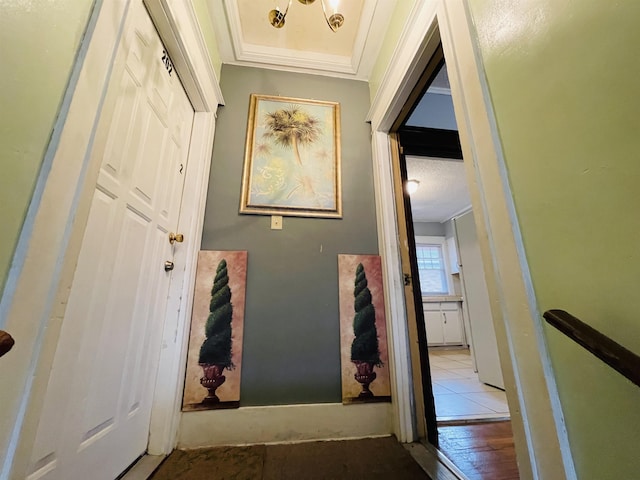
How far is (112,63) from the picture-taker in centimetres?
76

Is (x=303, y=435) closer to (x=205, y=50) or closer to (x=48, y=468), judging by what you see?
(x=48, y=468)

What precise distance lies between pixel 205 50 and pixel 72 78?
116 centimetres

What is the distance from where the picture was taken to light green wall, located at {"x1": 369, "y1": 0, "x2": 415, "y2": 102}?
1489 mm

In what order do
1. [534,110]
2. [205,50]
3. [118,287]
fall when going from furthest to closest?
[205,50], [118,287], [534,110]

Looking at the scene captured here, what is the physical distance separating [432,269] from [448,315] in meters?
1.15

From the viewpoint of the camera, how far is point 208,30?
5.41 feet

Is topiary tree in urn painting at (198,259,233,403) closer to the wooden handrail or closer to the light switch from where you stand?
the light switch

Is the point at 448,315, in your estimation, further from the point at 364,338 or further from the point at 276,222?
the point at 276,222

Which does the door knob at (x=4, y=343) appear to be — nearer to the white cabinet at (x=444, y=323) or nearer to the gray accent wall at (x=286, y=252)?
the gray accent wall at (x=286, y=252)

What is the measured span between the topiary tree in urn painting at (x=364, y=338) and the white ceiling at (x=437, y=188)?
1863 mm

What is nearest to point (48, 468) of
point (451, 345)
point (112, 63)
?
point (112, 63)

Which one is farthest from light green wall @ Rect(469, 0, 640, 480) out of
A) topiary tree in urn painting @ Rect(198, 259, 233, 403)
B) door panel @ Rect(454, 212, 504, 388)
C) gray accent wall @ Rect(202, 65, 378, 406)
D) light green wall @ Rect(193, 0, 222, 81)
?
door panel @ Rect(454, 212, 504, 388)

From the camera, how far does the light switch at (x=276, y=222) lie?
5.57 feet

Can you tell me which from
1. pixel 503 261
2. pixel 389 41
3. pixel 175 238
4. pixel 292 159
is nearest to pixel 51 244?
pixel 175 238
